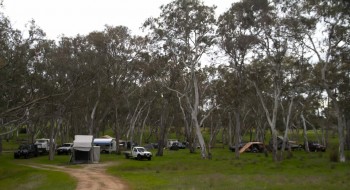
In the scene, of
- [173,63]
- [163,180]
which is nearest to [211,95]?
[173,63]

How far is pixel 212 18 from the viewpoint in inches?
1684

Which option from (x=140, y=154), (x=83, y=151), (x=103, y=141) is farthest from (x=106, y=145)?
(x=83, y=151)

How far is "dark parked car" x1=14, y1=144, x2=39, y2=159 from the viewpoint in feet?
163

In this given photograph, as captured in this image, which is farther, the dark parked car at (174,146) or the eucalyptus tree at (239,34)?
the dark parked car at (174,146)

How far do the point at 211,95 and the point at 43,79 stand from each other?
86.7ft

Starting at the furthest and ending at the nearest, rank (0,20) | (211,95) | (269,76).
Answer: (211,95) → (269,76) → (0,20)

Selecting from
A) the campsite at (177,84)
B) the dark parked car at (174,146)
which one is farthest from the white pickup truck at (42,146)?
the dark parked car at (174,146)

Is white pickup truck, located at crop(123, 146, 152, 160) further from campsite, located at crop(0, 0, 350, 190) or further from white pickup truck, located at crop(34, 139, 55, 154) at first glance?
white pickup truck, located at crop(34, 139, 55, 154)

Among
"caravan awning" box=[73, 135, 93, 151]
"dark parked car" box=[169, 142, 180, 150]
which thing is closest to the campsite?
"caravan awning" box=[73, 135, 93, 151]

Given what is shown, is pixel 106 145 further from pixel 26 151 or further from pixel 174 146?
pixel 174 146

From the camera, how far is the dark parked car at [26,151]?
4954cm

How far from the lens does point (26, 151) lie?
5022 centimetres

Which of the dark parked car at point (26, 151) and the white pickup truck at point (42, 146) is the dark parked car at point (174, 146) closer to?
the white pickup truck at point (42, 146)

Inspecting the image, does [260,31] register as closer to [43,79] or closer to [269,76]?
[269,76]
